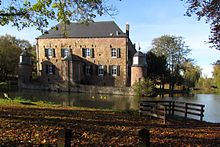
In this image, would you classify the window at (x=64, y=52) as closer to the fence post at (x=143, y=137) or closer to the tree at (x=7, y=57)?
the tree at (x=7, y=57)

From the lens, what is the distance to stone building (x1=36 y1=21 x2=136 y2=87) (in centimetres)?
3947

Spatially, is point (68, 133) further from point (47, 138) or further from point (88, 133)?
point (88, 133)

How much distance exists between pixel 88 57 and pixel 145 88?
12.7 m

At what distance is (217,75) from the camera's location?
42.5 m

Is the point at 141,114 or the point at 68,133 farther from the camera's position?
the point at 141,114

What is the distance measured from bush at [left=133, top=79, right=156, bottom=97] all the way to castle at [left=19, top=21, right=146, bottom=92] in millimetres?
6796

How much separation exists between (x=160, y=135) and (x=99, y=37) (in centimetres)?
3400

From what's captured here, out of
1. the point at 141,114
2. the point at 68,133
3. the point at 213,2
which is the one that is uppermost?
the point at 213,2

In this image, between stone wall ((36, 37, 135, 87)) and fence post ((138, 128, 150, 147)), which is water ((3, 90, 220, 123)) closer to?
stone wall ((36, 37, 135, 87))

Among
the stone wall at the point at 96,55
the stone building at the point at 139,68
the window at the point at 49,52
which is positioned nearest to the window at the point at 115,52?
the stone wall at the point at 96,55

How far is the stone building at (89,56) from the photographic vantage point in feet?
129

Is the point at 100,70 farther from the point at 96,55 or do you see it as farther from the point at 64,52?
the point at 64,52

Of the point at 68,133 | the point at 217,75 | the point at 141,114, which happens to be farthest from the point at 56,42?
the point at 68,133

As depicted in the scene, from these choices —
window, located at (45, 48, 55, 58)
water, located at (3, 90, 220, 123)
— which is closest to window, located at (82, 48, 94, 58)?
window, located at (45, 48, 55, 58)
